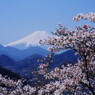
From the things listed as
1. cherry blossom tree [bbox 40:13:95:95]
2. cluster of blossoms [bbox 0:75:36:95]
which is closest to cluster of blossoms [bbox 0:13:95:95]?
cherry blossom tree [bbox 40:13:95:95]

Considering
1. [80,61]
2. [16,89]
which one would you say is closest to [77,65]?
[80,61]

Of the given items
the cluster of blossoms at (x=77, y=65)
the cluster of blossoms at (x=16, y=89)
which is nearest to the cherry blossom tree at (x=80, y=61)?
the cluster of blossoms at (x=77, y=65)

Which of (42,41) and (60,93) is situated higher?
(42,41)

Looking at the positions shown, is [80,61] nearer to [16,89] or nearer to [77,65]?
[77,65]

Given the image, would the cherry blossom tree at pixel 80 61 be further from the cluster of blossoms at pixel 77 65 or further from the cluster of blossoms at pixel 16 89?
the cluster of blossoms at pixel 16 89

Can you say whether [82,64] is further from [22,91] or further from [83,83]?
[22,91]

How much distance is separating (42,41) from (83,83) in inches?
133

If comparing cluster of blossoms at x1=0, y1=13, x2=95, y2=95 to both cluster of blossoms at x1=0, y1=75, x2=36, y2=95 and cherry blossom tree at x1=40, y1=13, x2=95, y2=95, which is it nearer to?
cherry blossom tree at x1=40, y1=13, x2=95, y2=95

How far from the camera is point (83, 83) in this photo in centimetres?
1747

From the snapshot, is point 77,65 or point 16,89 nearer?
point 77,65

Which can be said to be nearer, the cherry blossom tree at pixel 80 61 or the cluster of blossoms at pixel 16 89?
the cherry blossom tree at pixel 80 61

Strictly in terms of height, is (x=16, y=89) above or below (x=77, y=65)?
below

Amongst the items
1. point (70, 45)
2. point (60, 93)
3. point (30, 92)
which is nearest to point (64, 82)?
point (60, 93)

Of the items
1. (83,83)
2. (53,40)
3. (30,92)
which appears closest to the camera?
(53,40)
